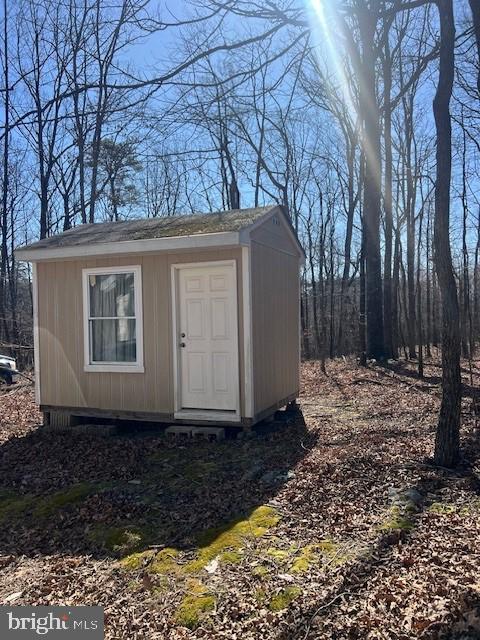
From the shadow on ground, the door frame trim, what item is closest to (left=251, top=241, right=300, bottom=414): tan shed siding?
the door frame trim

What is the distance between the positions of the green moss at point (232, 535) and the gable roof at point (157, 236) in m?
3.33

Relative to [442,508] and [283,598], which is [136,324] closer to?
[442,508]

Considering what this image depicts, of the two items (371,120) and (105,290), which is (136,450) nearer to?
(105,290)

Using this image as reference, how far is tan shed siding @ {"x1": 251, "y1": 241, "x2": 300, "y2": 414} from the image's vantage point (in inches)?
272

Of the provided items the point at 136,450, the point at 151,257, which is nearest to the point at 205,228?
the point at 151,257

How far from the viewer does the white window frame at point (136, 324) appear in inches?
282

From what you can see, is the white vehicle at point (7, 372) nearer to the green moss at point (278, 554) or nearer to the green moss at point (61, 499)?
the green moss at point (61, 499)

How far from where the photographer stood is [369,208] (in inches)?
609

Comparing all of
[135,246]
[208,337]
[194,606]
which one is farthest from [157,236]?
[194,606]

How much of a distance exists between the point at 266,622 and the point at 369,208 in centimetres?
1414

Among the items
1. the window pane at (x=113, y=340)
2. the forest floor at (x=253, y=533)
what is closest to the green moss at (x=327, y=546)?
the forest floor at (x=253, y=533)

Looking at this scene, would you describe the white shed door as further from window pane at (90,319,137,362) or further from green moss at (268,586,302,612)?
green moss at (268,586,302,612)

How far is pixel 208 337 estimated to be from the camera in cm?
693

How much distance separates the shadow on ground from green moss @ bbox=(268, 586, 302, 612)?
0.98 meters
